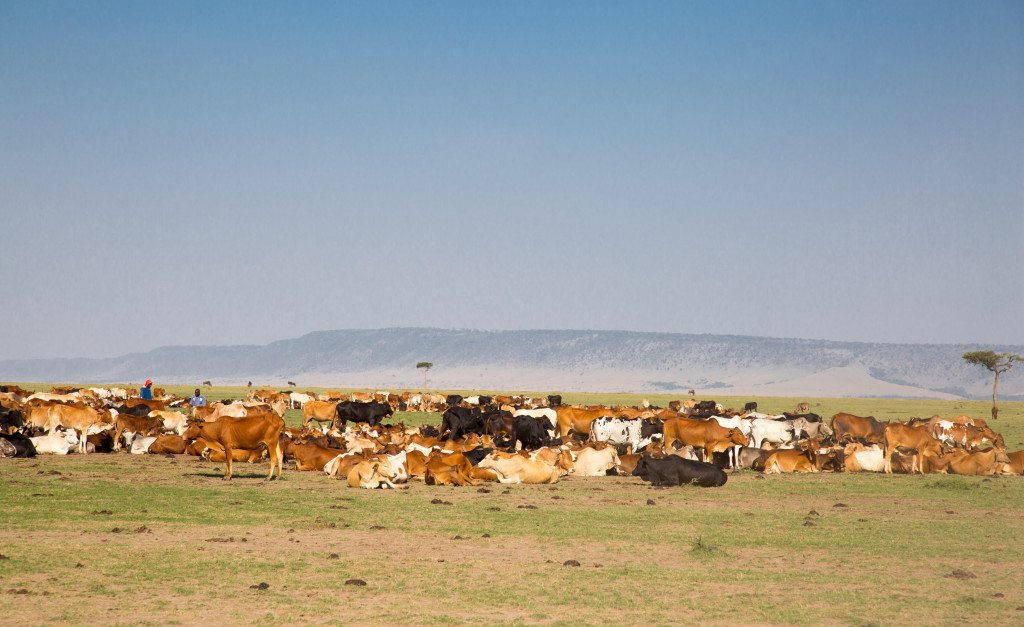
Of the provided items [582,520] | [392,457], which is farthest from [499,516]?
[392,457]

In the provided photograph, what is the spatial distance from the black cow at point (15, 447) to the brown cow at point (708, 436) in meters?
14.6

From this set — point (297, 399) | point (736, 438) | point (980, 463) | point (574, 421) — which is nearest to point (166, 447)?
point (574, 421)

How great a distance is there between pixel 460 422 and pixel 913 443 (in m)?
13.9

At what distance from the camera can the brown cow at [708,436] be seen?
25.5 meters

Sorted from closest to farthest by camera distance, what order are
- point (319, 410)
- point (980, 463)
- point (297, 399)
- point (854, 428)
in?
point (980, 463), point (854, 428), point (319, 410), point (297, 399)

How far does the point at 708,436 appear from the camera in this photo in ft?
84.5

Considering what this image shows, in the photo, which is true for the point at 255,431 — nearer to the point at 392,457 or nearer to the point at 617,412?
the point at 392,457

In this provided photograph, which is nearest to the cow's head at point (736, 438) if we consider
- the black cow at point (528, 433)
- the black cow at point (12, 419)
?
the black cow at point (528, 433)

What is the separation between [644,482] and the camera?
22.3 meters

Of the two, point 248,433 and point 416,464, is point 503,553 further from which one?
point 248,433

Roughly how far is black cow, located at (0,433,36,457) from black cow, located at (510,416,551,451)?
476 inches

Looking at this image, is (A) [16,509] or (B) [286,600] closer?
(B) [286,600]

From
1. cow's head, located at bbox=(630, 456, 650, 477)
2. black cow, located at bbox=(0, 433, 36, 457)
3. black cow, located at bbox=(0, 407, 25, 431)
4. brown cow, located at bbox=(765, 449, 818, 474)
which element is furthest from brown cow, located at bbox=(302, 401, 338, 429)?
brown cow, located at bbox=(765, 449, 818, 474)

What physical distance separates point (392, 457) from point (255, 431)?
2.74 metres
